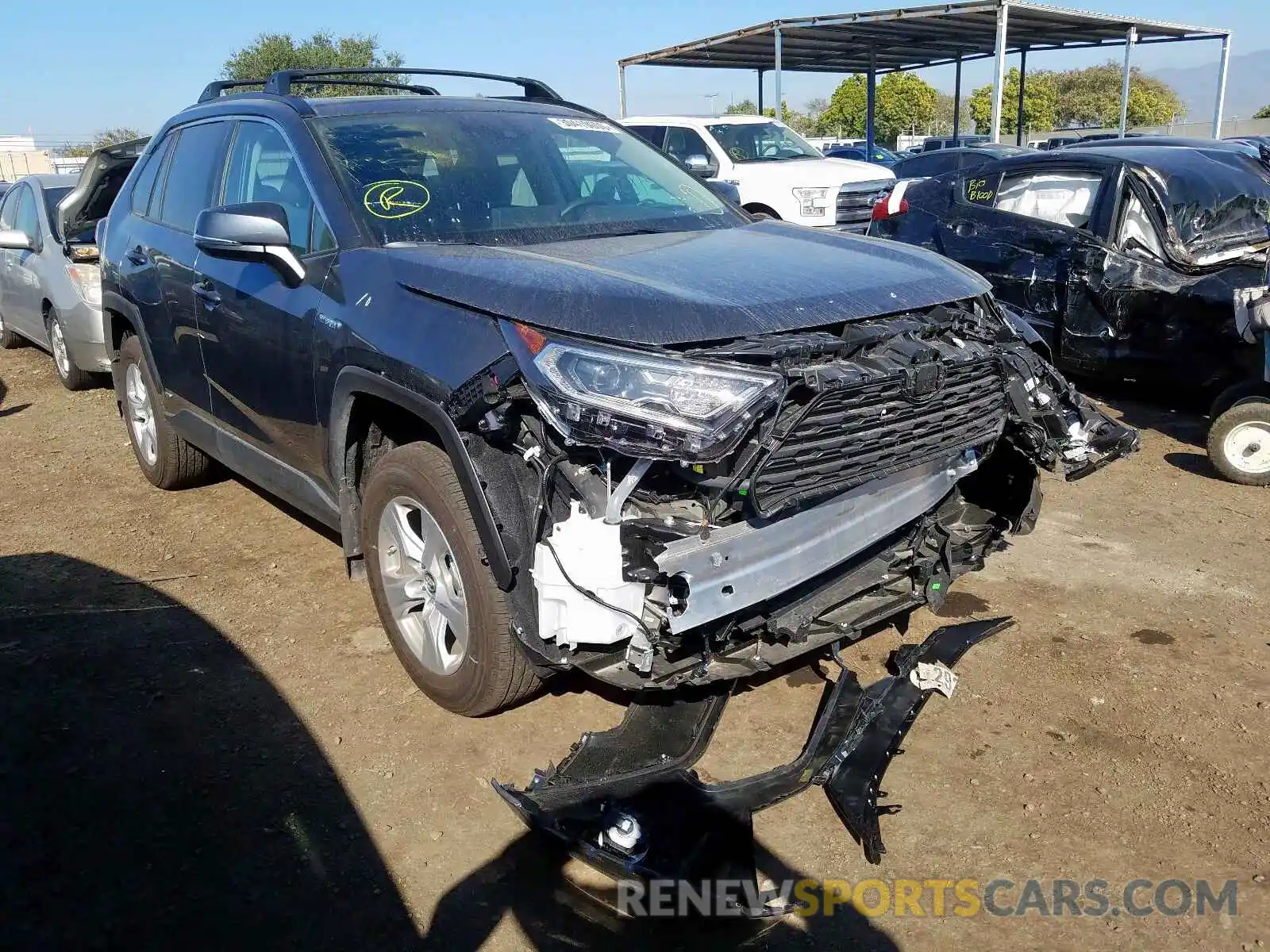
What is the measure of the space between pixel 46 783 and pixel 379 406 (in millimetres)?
1542

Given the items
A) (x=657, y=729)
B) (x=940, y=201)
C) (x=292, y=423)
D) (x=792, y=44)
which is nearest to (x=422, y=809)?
(x=657, y=729)

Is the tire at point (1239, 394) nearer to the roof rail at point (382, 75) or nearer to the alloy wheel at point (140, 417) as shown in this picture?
the roof rail at point (382, 75)

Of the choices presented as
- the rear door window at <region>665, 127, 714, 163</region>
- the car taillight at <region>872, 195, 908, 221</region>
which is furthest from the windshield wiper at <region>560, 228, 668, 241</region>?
the rear door window at <region>665, 127, 714, 163</region>

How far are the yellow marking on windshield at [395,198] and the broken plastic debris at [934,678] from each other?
2.38m

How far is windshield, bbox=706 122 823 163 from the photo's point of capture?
13.3m

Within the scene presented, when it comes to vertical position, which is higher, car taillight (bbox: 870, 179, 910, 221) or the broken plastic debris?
car taillight (bbox: 870, 179, 910, 221)

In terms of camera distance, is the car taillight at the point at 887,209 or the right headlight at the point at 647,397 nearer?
the right headlight at the point at 647,397

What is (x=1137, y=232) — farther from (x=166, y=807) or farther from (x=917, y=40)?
(x=917, y=40)

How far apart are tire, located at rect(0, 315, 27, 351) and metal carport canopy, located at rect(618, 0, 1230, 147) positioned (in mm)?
16378

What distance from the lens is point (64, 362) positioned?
27.9ft

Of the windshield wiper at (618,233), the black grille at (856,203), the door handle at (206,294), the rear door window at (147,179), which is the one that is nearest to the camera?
the windshield wiper at (618,233)

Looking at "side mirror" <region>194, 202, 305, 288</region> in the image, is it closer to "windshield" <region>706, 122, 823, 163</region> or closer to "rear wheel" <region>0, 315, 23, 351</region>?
"rear wheel" <region>0, 315, 23, 351</region>

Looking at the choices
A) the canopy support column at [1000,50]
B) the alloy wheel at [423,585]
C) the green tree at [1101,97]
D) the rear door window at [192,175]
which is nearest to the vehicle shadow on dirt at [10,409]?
the rear door window at [192,175]

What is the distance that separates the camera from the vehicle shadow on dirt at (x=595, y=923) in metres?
2.51
